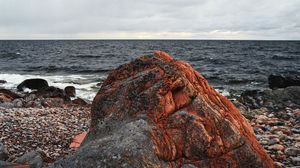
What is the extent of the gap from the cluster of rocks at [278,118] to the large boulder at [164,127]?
271 cm

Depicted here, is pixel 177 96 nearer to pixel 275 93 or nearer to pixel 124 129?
pixel 124 129

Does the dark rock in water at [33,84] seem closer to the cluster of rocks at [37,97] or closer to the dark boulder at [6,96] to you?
the cluster of rocks at [37,97]

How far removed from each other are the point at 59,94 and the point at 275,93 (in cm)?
1457

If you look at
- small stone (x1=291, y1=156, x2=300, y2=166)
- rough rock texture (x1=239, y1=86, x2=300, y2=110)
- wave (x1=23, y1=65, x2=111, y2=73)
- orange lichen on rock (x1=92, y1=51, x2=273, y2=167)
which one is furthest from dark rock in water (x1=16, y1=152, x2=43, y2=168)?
wave (x1=23, y1=65, x2=111, y2=73)

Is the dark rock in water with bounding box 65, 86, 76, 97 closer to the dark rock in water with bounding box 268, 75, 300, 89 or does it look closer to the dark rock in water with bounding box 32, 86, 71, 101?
the dark rock in water with bounding box 32, 86, 71, 101

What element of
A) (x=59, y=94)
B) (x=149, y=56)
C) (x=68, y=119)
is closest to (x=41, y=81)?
(x=59, y=94)

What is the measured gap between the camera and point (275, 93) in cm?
2064

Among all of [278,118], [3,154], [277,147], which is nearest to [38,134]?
[3,154]

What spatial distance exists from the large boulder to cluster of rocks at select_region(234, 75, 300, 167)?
2.71 metres

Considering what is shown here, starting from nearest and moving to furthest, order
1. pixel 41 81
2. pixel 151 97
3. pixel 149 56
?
pixel 151 97, pixel 149 56, pixel 41 81

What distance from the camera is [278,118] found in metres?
15.4

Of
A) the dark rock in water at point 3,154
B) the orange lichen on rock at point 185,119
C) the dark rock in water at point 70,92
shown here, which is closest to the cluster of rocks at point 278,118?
the orange lichen on rock at point 185,119

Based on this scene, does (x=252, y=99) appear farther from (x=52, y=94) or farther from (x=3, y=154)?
(x=3, y=154)

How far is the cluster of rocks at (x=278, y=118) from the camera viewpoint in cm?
911
